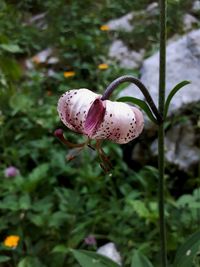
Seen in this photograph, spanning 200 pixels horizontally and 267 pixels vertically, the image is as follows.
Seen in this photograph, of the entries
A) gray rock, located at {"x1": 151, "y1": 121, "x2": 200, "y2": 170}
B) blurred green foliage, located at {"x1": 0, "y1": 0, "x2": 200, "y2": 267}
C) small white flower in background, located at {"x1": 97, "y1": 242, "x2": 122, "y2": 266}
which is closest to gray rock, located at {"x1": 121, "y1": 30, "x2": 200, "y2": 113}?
gray rock, located at {"x1": 151, "y1": 121, "x2": 200, "y2": 170}

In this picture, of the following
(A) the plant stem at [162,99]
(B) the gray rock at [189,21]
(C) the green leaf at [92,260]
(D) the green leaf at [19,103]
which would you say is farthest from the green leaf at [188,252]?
(B) the gray rock at [189,21]

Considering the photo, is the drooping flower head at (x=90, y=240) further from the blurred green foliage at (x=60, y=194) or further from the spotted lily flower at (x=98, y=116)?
the spotted lily flower at (x=98, y=116)

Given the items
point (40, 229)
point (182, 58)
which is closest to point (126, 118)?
point (40, 229)

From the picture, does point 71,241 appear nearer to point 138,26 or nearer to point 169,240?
point 169,240

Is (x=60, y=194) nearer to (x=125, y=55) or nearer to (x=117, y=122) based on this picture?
(x=117, y=122)

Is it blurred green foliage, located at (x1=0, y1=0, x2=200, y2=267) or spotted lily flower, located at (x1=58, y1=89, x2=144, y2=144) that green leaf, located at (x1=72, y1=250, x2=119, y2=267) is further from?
spotted lily flower, located at (x1=58, y1=89, x2=144, y2=144)

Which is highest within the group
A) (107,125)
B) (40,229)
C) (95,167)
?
(107,125)
